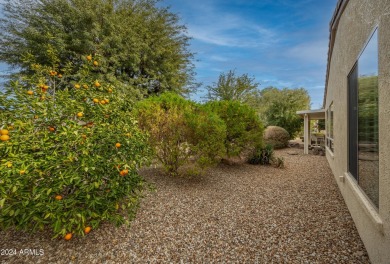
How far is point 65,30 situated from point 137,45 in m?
4.30

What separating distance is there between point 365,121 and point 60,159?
178 inches

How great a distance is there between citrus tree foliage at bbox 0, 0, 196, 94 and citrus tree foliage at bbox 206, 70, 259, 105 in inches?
222

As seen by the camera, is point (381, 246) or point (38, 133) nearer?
point (381, 246)

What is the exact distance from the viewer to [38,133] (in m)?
2.56

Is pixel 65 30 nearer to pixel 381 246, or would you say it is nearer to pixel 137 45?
pixel 137 45

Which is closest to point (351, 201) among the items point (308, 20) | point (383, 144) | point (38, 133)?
point (383, 144)

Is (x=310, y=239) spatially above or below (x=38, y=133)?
below

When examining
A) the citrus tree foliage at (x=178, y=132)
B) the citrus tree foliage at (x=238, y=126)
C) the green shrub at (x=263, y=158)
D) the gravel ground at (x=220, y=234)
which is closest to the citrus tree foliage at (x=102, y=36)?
the citrus tree foliage at (x=178, y=132)

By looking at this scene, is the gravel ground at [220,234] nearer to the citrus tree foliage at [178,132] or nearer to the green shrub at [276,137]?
the citrus tree foliage at [178,132]

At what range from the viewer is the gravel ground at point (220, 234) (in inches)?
→ 105

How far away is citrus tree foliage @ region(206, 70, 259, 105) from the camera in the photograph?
18.7 meters

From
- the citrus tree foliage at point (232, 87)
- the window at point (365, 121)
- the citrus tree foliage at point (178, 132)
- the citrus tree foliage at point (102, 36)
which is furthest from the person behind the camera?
the citrus tree foliage at point (232, 87)

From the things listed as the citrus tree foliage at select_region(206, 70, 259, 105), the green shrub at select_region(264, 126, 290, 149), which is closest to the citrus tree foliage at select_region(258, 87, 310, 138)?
the citrus tree foliage at select_region(206, 70, 259, 105)

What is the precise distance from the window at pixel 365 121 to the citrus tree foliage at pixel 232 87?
15.1 meters
